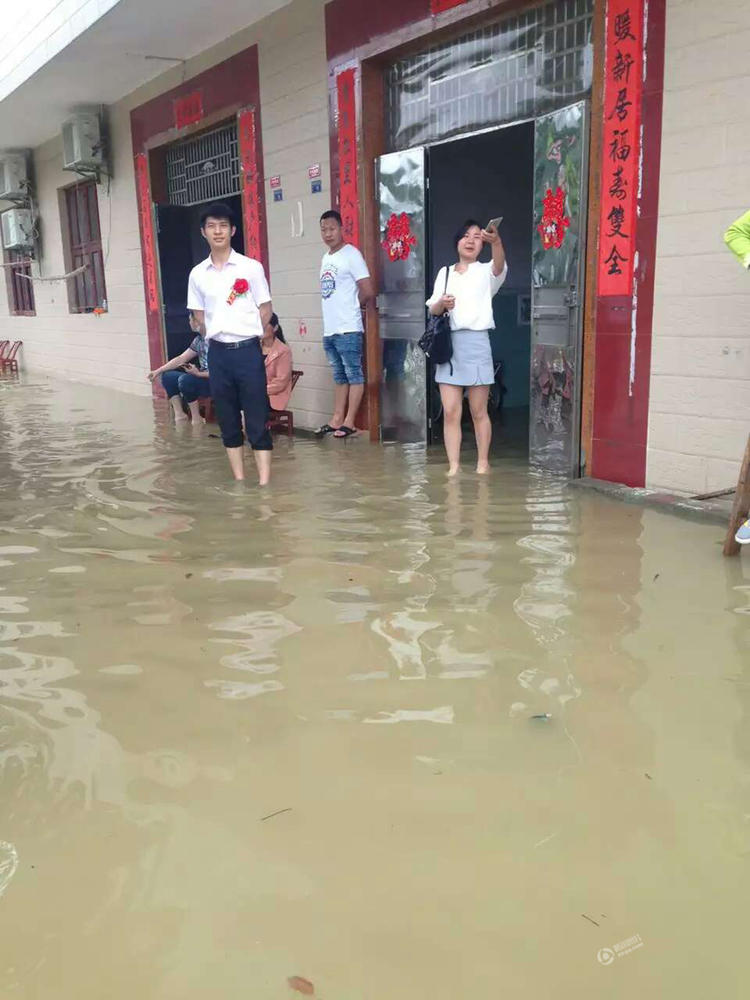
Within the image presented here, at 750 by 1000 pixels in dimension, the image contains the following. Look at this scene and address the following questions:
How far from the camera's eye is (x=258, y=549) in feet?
11.8

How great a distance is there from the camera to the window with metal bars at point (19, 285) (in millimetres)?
13523

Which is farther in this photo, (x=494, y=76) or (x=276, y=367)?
(x=276, y=367)

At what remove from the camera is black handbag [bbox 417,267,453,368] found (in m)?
4.77

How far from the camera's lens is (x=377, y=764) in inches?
77.6

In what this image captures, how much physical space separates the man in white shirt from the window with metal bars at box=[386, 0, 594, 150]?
5.82 feet

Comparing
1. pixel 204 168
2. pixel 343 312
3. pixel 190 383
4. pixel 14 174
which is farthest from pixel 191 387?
pixel 14 174

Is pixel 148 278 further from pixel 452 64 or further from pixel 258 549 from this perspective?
pixel 258 549

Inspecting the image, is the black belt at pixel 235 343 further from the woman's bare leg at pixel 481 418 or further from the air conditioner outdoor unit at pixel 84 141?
the air conditioner outdoor unit at pixel 84 141

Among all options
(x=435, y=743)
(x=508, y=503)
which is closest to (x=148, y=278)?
(x=508, y=503)

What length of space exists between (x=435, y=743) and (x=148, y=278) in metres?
8.31

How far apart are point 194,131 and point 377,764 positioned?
7.47 meters

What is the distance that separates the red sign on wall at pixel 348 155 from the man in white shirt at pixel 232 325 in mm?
1800

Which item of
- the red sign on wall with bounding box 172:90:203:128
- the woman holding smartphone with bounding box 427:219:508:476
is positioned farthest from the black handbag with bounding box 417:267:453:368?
the red sign on wall with bounding box 172:90:203:128

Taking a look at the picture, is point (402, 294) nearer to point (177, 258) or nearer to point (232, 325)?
point (232, 325)
